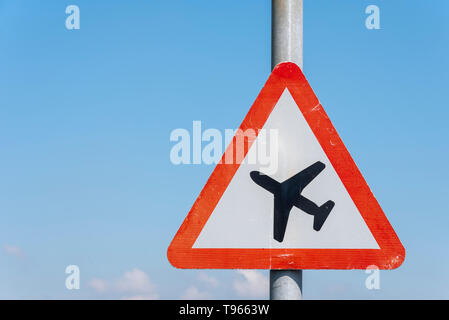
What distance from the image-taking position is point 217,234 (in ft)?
7.14

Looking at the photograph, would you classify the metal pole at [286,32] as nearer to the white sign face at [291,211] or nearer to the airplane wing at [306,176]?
the white sign face at [291,211]

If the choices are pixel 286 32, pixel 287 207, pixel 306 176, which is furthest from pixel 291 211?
pixel 286 32

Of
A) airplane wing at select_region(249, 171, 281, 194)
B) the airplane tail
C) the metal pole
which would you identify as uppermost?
the metal pole

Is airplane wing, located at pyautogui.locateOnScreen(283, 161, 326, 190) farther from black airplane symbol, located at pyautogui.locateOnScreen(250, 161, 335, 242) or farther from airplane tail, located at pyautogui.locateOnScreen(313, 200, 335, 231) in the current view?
airplane tail, located at pyautogui.locateOnScreen(313, 200, 335, 231)

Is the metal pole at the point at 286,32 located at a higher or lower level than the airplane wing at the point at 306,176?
higher

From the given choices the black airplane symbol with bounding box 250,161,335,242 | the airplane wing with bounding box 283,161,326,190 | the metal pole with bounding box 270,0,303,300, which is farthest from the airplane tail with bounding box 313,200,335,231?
the metal pole with bounding box 270,0,303,300

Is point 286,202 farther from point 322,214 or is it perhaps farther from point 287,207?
point 322,214

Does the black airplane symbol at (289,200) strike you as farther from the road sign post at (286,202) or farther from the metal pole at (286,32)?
the metal pole at (286,32)

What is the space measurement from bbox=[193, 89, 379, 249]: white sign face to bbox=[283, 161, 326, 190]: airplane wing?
1 cm

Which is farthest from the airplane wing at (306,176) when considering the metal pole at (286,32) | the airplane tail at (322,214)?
the metal pole at (286,32)

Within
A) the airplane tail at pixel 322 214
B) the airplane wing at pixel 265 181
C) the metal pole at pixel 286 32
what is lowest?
the airplane tail at pixel 322 214

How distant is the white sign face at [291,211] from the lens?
2.14m

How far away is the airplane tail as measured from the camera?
2150mm
